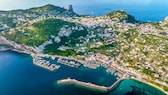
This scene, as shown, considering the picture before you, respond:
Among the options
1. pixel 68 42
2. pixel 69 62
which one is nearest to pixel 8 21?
pixel 68 42

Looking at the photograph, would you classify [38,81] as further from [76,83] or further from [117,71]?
[117,71]

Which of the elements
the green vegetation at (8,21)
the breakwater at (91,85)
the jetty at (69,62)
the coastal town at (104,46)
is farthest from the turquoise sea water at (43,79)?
the green vegetation at (8,21)

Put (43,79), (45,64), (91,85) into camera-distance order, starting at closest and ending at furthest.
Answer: (91,85) → (43,79) → (45,64)

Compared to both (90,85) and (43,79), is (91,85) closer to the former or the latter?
(90,85)

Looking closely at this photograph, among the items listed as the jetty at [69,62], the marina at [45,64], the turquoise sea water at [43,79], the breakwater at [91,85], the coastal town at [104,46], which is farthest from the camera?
the jetty at [69,62]

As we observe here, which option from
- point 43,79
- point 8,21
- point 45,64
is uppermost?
point 8,21

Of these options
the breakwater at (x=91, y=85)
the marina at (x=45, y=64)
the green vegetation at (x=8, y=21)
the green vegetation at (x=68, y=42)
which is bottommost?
the breakwater at (x=91, y=85)

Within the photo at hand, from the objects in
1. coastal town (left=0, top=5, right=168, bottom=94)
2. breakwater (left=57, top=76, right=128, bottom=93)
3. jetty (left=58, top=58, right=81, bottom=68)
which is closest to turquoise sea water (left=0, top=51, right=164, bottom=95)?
breakwater (left=57, top=76, right=128, bottom=93)

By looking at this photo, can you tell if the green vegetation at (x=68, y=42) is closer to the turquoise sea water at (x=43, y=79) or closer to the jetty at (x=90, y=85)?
the turquoise sea water at (x=43, y=79)
